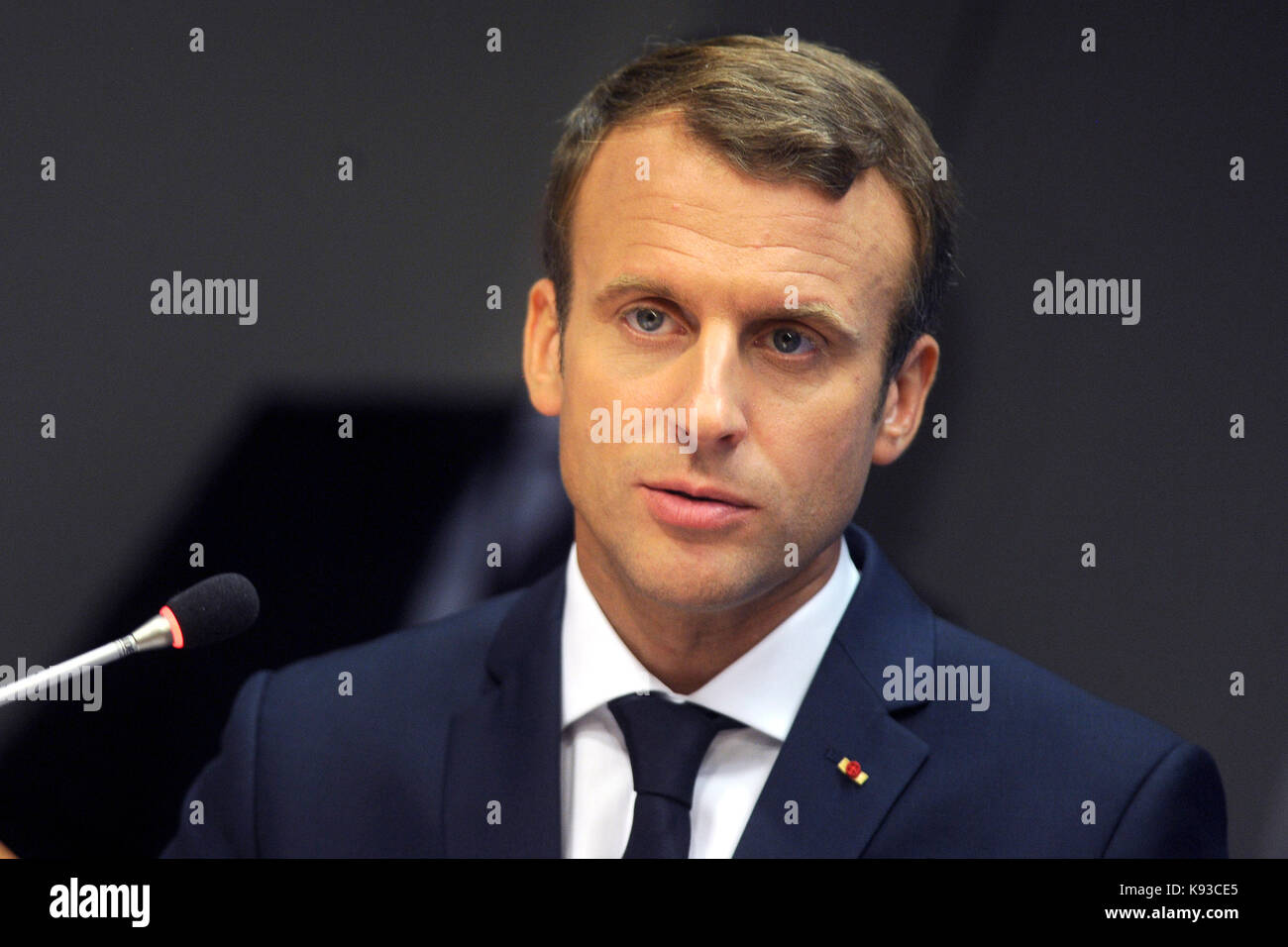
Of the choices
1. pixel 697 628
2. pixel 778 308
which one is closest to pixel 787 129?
pixel 778 308

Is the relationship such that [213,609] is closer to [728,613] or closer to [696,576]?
[696,576]

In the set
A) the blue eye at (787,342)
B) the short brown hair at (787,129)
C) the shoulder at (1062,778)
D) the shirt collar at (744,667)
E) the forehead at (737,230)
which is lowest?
the shoulder at (1062,778)

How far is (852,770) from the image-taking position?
8.71ft

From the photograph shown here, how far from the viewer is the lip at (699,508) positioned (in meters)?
2.59

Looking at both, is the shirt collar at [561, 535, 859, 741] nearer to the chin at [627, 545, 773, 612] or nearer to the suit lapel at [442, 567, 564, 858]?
the suit lapel at [442, 567, 564, 858]

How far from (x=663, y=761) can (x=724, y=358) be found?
724mm

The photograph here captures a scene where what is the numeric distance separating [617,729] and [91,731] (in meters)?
1.09

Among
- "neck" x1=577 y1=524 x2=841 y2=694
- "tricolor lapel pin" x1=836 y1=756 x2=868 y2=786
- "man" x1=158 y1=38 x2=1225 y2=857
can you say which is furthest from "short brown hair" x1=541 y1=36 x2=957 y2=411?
"tricolor lapel pin" x1=836 y1=756 x2=868 y2=786

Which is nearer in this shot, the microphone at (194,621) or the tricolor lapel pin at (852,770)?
the microphone at (194,621)

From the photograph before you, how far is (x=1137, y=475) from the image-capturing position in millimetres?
2875

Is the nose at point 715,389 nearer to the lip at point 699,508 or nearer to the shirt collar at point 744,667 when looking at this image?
the lip at point 699,508

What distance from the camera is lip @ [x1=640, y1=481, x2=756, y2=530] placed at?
8.51ft

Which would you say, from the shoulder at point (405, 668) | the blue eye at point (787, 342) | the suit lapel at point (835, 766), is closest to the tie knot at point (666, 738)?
the suit lapel at point (835, 766)
